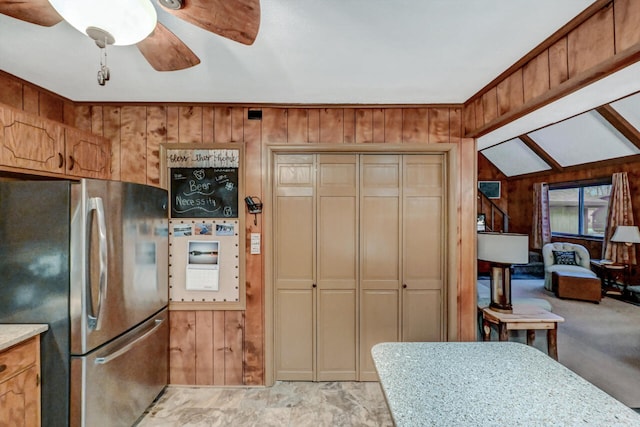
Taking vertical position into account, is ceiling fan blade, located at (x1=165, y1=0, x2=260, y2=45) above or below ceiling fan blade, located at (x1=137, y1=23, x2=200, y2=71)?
below

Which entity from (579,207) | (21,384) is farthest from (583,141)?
(21,384)

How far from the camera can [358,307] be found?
254 centimetres

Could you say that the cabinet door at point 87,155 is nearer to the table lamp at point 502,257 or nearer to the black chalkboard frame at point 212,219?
the black chalkboard frame at point 212,219

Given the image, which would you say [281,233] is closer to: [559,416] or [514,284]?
[559,416]

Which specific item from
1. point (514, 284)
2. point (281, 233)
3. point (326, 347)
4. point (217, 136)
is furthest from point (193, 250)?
point (514, 284)

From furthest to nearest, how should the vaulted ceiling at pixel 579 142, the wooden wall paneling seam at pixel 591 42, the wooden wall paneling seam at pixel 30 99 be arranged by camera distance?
the vaulted ceiling at pixel 579 142, the wooden wall paneling seam at pixel 30 99, the wooden wall paneling seam at pixel 591 42

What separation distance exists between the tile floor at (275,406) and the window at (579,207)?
6119mm

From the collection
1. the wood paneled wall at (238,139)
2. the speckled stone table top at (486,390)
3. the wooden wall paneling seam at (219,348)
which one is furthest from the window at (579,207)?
the wooden wall paneling seam at (219,348)

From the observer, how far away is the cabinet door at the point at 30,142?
1621 mm

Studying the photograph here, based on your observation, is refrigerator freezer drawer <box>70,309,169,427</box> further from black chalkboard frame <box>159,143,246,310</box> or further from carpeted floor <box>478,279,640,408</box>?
carpeted floor <box>478,279,640,408</box>

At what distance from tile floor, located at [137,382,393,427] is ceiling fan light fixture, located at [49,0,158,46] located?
2389 mm

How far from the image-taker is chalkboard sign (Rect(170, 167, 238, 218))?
2424mm

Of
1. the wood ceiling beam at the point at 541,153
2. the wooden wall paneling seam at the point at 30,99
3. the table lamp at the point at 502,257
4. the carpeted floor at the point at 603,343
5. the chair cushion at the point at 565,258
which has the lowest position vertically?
the carpeted floor at the point at 603,343

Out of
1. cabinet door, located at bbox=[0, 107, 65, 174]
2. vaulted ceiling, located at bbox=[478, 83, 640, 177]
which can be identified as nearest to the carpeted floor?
vaulted ceiling, located at bbox=[478, 83, 640, 177]
